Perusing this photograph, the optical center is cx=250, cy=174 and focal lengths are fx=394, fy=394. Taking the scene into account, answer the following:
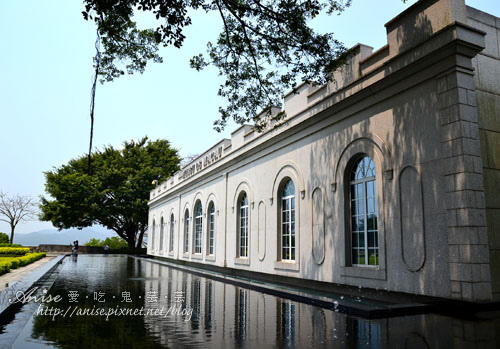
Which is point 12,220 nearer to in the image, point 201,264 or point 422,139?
point 201,264

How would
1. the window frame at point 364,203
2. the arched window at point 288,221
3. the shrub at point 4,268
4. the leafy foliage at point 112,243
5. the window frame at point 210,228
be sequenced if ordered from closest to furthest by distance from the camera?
the window frame at point 364,203 → the arched window at point 288,221 → the shrub at point 4,268 → the window frame at point 210,228 → the leafy foliage at point 112,243

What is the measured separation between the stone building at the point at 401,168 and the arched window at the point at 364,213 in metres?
0.03

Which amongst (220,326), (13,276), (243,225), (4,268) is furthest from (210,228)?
(220,326)

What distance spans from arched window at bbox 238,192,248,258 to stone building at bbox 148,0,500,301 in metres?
2.30

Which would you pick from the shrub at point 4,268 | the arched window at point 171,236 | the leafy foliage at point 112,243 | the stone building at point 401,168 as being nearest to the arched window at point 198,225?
the arched window at point 171,236

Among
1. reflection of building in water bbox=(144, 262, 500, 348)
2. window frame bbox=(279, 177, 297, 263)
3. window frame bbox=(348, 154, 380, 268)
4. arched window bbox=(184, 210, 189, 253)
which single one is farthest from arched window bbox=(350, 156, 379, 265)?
arched window bbox=(184, 210, 189, 253)

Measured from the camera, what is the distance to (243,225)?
1769 cm

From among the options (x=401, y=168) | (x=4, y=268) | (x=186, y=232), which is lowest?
(x=4, y=268)

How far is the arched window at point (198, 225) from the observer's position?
77.0ft

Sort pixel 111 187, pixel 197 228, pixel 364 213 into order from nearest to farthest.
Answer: pixel 364 213 → pixel 197 228 → pixel 111 187

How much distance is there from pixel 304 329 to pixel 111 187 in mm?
40471

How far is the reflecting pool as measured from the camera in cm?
546

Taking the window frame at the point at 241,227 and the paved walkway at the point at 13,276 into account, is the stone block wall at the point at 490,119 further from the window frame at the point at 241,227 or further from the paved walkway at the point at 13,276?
the paved walkway at the point at 13,276

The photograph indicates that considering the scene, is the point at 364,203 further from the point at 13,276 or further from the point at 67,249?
the point at 67,249
